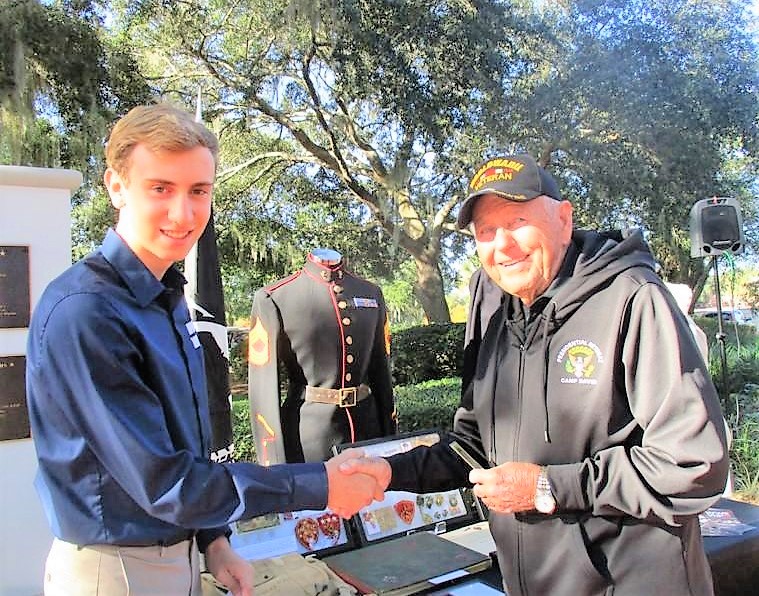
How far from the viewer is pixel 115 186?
1234mm

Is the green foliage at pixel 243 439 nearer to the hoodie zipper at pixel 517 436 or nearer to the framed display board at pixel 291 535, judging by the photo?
the framed display board at pixel 291 535

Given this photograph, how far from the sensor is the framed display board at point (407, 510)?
5.99 ft

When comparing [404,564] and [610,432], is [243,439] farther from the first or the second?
[610,432]

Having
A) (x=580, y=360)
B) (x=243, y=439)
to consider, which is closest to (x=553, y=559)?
(x=580, y=360)

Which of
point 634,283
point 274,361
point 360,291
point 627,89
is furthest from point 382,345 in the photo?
point 627,89

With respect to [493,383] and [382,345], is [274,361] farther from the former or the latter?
[493,383]

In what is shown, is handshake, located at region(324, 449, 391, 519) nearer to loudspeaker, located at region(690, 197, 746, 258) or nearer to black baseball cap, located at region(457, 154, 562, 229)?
black baseball cap, located at region(457, 154, 562, 229)

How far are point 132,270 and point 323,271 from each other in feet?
6.30

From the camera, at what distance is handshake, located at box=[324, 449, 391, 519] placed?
1.35 meters

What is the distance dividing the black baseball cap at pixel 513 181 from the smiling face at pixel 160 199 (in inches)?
21.9

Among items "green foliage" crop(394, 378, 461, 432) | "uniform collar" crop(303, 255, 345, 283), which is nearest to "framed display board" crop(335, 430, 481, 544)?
"uniform collar" crop(303, 255, 345, 283)

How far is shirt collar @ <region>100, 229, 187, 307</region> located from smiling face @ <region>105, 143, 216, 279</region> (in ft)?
0.06

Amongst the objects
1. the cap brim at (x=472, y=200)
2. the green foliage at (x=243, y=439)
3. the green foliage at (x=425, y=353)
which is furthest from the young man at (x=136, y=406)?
the green foliage at (x=425, y=353)

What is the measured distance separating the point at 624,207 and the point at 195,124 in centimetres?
896
